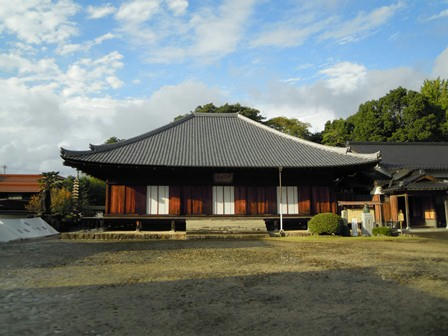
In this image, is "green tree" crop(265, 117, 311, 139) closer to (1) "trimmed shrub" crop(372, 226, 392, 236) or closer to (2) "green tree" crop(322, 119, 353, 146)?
(2) "green tree" crop(322, 119, 353, 146)

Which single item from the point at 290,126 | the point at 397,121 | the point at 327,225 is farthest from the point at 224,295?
the point at 290,126

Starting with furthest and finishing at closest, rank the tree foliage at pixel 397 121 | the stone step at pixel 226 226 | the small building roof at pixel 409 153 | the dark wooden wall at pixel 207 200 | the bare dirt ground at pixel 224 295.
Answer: the tree foliage at pixel 397 121, the small building roof at pixel 409 153, the dark wooden wall at pixel 207 200, the stone step at pixel 226 226, the bare dirt ground at pixel 224 295

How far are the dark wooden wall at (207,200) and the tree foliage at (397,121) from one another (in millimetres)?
28682

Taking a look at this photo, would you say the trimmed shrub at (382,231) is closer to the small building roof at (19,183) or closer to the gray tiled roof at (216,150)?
the gray tiled roof at (216,150)

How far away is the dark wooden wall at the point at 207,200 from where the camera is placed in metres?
20.8

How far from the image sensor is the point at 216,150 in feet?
74.7

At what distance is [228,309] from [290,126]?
54.2 meters

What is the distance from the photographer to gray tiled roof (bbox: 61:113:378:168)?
20.2 meters

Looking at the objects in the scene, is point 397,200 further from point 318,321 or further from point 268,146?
point 318,321

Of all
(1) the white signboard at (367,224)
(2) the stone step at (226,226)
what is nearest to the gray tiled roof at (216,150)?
(1) the white signboard at (367,224)

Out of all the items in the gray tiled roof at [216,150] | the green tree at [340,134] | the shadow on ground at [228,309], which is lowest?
the shadow on ground at [228,309]

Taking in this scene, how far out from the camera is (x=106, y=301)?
5.87 m

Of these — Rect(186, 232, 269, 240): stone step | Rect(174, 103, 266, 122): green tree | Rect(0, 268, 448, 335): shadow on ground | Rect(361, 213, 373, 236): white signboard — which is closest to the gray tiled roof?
Rect(361, 213, 373, 236): white signboard

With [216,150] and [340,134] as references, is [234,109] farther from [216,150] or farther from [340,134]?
[216,150]
